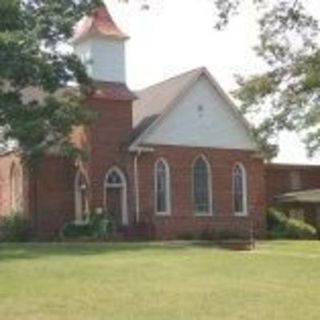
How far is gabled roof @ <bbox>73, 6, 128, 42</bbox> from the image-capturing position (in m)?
51.9

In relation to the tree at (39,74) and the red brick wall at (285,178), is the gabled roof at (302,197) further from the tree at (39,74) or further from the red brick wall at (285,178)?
the tree at (39,74)

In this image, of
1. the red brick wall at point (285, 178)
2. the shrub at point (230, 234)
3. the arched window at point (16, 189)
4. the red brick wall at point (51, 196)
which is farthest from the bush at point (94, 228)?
the red brick wall at point (285, 178)

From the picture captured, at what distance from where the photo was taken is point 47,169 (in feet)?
166

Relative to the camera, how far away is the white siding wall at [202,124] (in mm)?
52031

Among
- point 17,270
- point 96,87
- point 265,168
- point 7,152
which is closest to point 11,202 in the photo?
point 7,152

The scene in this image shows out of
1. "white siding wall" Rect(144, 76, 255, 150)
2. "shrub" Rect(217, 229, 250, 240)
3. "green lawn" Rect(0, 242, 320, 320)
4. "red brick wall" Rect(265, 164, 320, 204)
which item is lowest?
"green lawn" Rect(0, 242, 320, 320)

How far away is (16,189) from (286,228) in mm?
14727

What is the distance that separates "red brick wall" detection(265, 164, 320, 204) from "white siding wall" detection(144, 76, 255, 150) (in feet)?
24.4

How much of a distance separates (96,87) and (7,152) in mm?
6173

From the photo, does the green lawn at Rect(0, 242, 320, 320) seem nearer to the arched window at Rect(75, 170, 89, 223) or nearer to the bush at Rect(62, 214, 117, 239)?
the bush at Rect(62, 214, 117, 239)

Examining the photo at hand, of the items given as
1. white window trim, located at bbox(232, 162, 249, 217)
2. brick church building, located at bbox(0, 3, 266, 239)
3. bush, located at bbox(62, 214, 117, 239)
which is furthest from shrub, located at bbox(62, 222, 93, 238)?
white window trim, located at bbox(232, 162, 249, 217)

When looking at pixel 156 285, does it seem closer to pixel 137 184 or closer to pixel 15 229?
pixel 15 229

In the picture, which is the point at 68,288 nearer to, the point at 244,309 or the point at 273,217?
the point at 244,309

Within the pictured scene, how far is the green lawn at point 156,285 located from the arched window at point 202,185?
64.4ft
